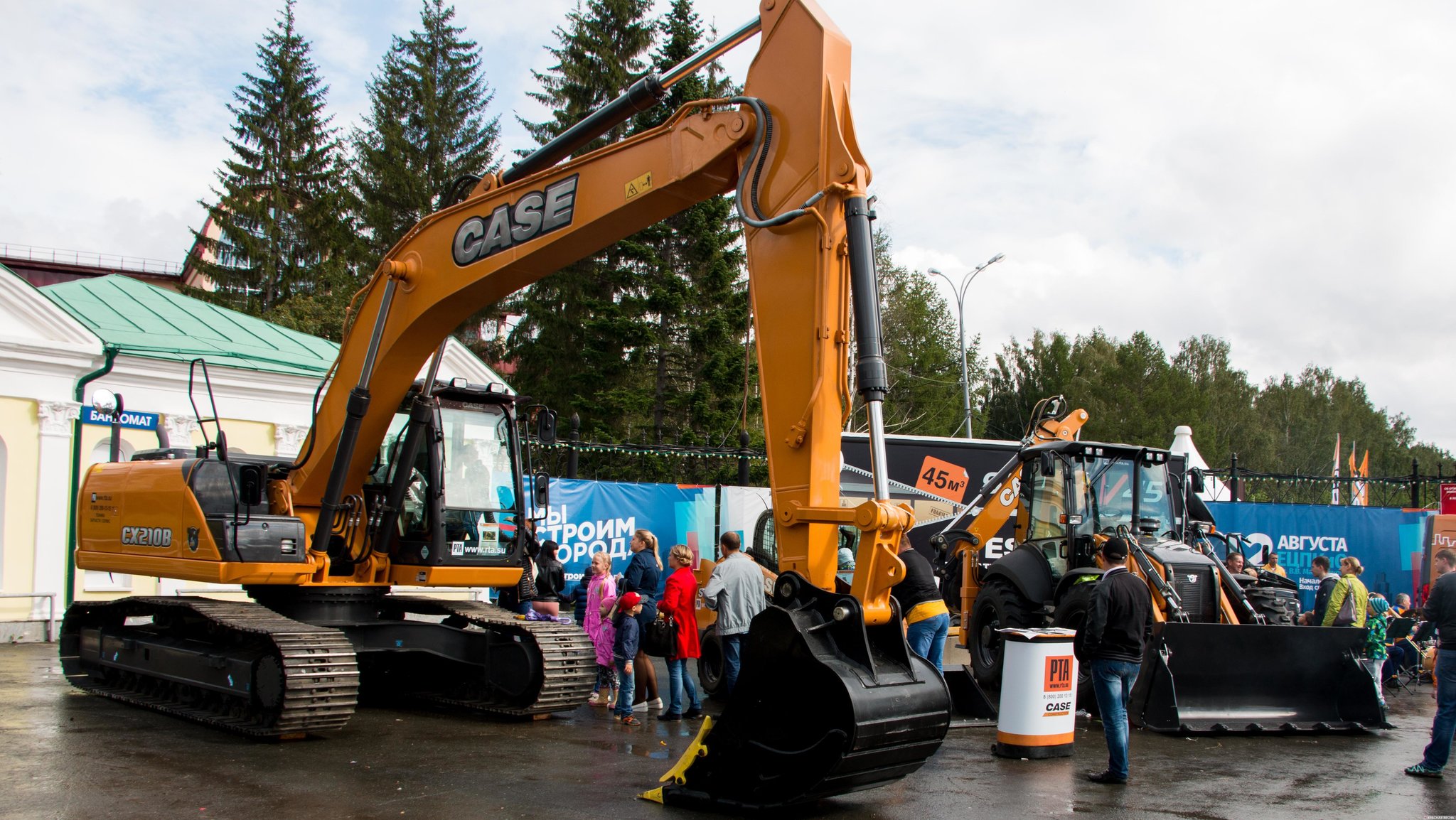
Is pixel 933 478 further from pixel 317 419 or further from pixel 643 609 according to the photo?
pixel 317 419

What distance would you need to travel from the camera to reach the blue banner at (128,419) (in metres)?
16.5

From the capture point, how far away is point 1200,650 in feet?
34.1

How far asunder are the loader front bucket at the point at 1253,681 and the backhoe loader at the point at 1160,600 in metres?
→ 0.01

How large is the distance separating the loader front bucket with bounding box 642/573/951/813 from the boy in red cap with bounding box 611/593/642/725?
364cm

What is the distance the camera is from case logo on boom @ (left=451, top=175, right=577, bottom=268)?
8.51 metres

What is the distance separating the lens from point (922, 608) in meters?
10.3

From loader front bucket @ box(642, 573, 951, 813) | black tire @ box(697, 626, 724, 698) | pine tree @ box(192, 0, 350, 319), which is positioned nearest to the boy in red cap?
black tire @ box(697, 626, 724, 698)

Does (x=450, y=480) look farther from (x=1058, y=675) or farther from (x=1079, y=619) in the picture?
(x=1079, y=619)

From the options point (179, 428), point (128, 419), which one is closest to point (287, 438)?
point (179, 428)

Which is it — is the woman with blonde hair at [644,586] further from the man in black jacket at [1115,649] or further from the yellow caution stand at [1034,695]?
the man in black jacket at [1115,649]

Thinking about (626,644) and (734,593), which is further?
(626,644)

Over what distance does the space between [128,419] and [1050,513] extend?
41.8 ft

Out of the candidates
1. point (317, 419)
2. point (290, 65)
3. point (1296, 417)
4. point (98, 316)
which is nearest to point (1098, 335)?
point (1296, 417)

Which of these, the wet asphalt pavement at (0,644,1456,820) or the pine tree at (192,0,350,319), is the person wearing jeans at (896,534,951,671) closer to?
the wet asphalt pavement at (0,644,1456,820)
